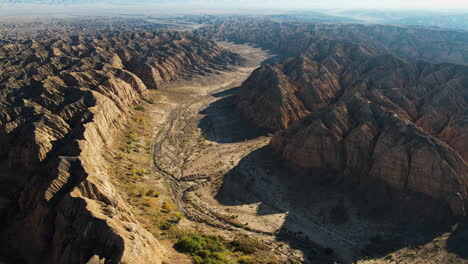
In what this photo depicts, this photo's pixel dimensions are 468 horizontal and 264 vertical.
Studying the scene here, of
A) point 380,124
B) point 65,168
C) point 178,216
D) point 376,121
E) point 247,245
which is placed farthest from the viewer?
point 376,121

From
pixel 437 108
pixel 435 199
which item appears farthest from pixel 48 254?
pixel 437 108

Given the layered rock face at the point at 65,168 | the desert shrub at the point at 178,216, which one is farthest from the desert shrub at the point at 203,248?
the desert shrub at the point at 178,216

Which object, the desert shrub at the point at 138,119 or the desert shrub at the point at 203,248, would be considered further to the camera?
the desert shrub at the point at 138,119

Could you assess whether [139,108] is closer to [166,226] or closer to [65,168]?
[65,168]

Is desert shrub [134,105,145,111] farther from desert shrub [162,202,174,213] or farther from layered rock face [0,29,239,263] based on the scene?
desert shrub [162,202,174,213]

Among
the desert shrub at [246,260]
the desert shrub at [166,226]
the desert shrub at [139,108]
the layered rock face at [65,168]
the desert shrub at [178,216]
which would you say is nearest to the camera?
the layered rock face at [65,168]

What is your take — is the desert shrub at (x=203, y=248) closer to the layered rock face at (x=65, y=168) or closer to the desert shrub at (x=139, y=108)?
the layered rock face at (x=65, y=168)

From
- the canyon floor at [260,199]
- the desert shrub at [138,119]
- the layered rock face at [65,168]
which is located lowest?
the canyon floor at [260,199]

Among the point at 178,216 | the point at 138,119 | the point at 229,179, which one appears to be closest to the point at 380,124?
the point at 229,179
